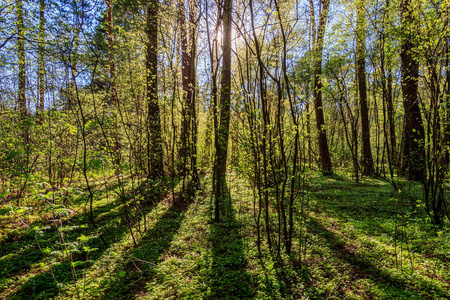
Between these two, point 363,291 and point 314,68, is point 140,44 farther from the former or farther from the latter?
point 314,68

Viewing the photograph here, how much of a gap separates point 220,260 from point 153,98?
Answer: 6.01 metres

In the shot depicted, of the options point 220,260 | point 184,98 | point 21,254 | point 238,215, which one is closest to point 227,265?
point 220,260

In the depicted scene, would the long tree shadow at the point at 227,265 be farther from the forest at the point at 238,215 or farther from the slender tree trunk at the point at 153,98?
the slender tree trunk at the point at 153,98

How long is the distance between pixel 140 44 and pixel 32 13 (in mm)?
1963

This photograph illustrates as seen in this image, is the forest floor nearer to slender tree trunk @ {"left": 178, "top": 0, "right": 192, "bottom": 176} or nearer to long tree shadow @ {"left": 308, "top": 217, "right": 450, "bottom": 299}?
long tree shadow @ {"left": 308, "top": 217, "right": 450, "bottom": 299}

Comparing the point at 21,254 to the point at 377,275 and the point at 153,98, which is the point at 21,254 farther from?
the point at 377,275

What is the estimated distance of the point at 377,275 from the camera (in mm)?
3293

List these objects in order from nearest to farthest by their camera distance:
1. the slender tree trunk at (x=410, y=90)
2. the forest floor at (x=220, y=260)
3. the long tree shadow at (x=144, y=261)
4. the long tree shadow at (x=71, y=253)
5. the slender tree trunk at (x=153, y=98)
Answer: the long tree shadow at (x=71, y=253)
the forest floor at (x=220, y=260)
the long tree shadow at (x=144, y=261)
the slender tree trunk at (x=410, y=90)
the slender tree trunk at (x=153, y=98)

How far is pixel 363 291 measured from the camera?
9.78 ft

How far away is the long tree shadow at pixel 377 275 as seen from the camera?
2.84 meters

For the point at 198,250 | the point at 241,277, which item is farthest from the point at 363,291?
the point at 198,250

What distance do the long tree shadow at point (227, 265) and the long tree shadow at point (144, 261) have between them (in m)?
1.02

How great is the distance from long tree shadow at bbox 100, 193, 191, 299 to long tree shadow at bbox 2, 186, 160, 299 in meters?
0.57

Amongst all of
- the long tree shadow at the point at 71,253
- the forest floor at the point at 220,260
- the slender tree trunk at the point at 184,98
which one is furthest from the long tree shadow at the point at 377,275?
the slender tree trunk at the point at 184,98
